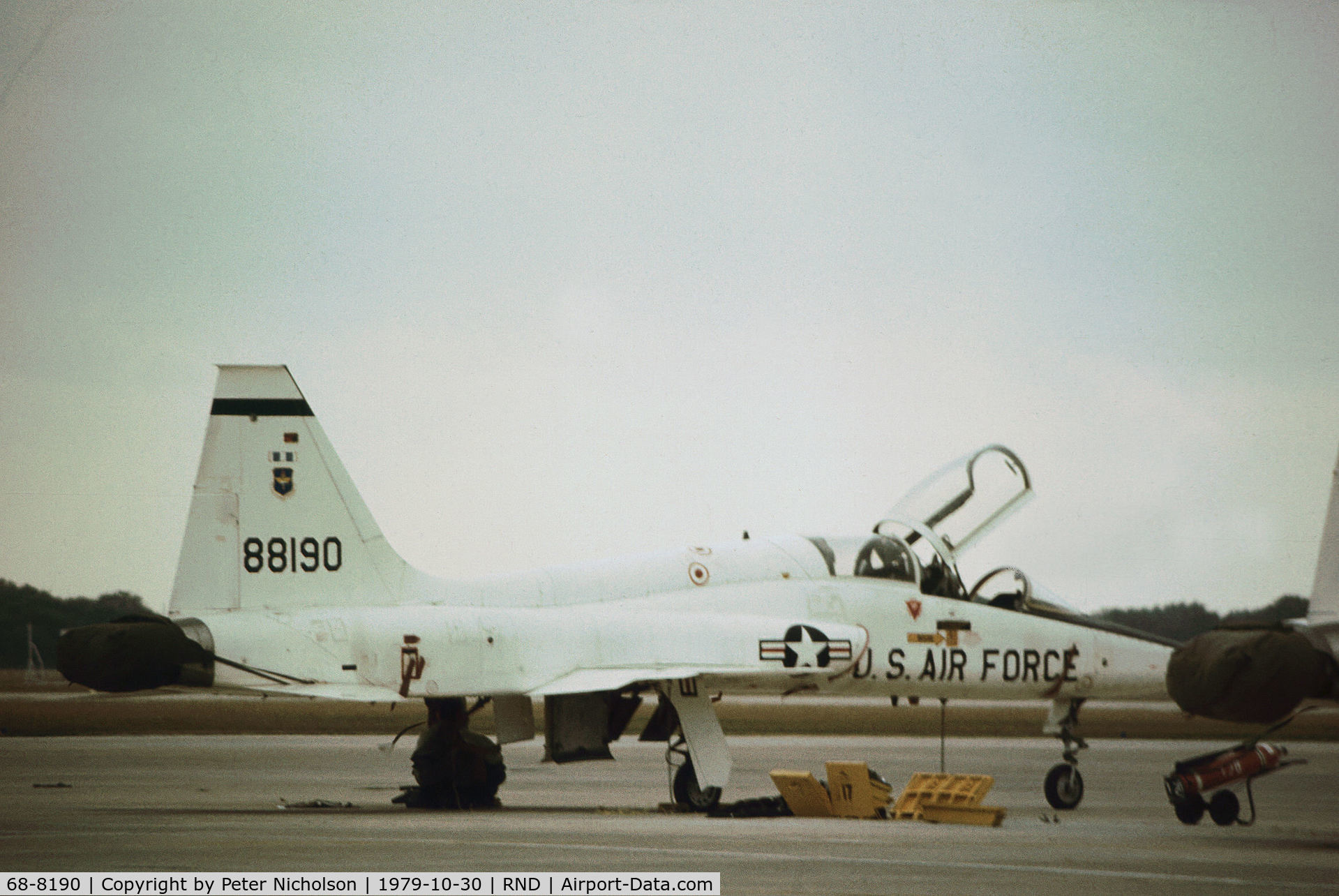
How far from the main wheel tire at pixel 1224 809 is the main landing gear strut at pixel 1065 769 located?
1.37 meters

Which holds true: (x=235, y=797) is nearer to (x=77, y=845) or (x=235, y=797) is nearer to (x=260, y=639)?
(x=260, y=639)

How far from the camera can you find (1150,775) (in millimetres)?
21078

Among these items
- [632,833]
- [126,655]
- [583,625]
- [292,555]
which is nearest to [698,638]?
Result: [583,625]

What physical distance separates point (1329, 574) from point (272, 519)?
28.1 ft

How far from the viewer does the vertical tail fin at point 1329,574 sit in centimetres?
1091

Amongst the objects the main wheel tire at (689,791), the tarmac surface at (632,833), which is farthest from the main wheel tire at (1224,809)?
the main wheel tire at (689,791)

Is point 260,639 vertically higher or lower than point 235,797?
higher

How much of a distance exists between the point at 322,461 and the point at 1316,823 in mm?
9621

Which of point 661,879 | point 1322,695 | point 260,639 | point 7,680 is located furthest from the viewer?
point 7,680

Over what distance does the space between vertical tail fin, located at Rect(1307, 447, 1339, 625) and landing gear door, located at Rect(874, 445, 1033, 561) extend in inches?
224

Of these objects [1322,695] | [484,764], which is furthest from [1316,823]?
[484,764]

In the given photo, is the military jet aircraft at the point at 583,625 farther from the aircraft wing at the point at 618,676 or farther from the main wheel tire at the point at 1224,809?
the main wheel tire at the point at 1224,809

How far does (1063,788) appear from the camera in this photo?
15.5 metres

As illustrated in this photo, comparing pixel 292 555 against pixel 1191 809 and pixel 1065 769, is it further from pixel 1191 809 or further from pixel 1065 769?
pixel 1191 809
